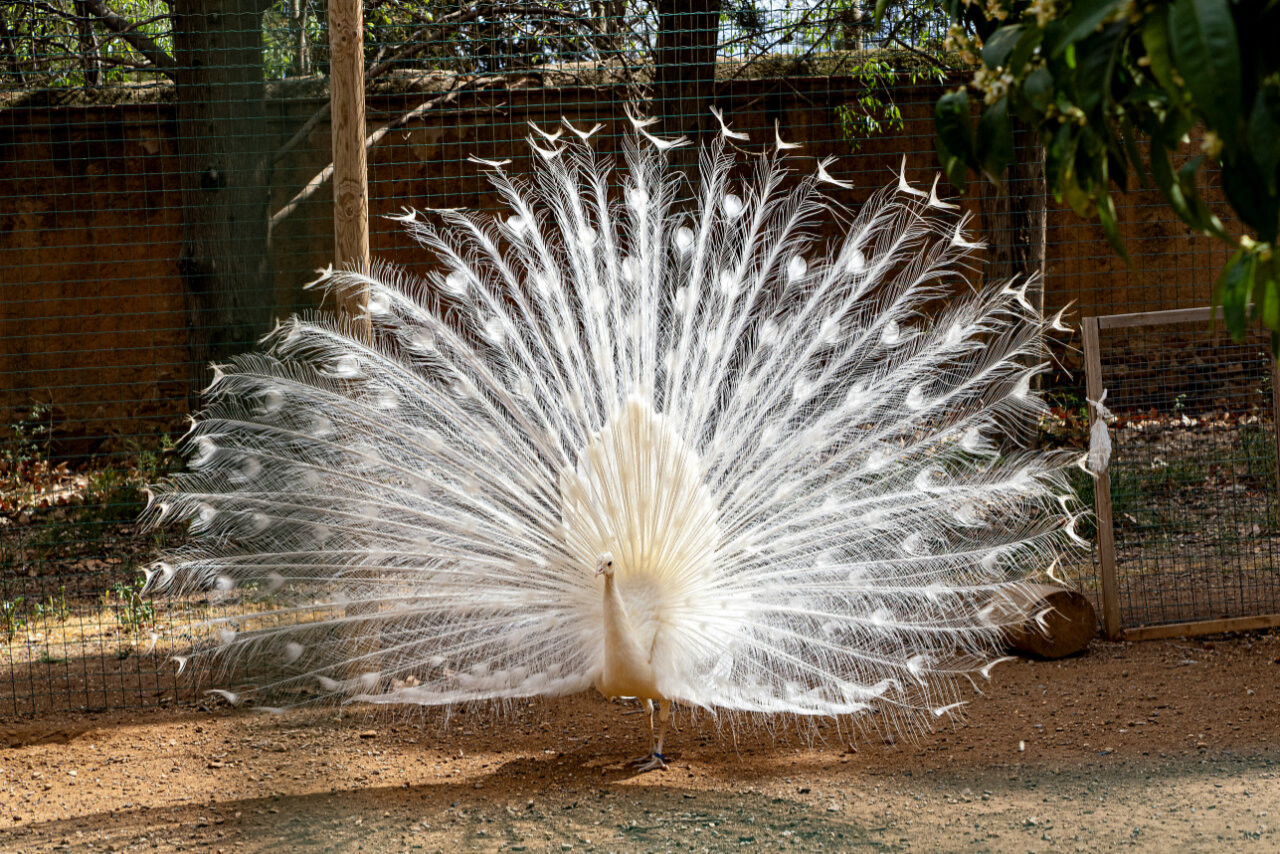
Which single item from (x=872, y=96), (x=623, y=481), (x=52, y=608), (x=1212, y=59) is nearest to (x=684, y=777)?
(x=623, y=481)

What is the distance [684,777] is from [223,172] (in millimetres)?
4184

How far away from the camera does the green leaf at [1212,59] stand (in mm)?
1450

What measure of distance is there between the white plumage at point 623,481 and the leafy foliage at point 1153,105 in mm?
2711

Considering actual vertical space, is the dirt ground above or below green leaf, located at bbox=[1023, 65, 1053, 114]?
below

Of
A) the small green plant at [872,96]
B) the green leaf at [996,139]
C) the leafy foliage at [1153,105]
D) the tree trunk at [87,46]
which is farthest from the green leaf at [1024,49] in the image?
the tree trunk at [87,46]

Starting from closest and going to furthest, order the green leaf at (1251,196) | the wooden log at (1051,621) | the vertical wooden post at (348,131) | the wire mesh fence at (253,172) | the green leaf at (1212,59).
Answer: the green leaf at (1212,59)
the green leaf at (1251,196)
the vertical wooden post at (348,131)
the wooden log at (1051,621)
the wire mesh fence at (253,172)

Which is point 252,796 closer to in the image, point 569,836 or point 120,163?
point 569,836

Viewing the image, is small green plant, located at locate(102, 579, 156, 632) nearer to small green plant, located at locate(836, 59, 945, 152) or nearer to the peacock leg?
the peacock leg

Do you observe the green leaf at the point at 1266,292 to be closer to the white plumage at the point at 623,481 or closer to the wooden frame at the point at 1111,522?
the white plumage at the point at 623,481

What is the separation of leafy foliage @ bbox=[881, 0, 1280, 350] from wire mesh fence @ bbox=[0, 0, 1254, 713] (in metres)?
4.05

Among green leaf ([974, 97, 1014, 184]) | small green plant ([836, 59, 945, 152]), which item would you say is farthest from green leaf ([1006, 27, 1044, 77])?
small green plant ([836, 59, 945, 152])

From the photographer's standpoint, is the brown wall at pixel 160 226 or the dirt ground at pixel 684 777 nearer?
the dirt ground at pixel 684 777

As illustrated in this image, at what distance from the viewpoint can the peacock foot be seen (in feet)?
15.6

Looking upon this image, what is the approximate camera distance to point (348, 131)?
5.58 meters
